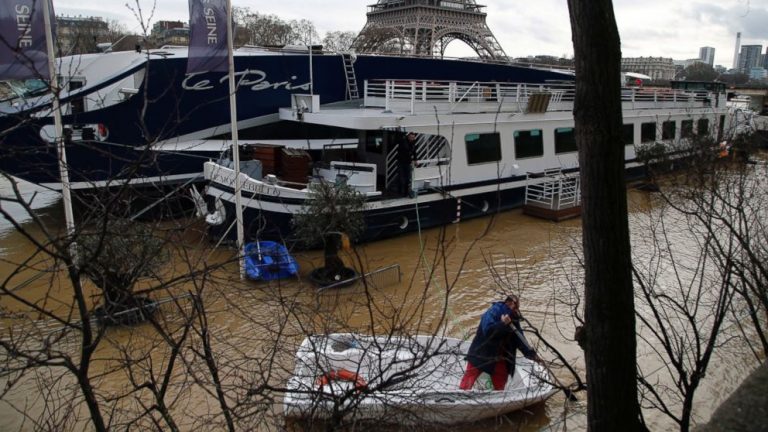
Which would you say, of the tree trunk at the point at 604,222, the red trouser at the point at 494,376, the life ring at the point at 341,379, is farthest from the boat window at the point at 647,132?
the life ring at the point at 341,379

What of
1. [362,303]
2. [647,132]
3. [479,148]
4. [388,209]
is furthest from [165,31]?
[362,303]

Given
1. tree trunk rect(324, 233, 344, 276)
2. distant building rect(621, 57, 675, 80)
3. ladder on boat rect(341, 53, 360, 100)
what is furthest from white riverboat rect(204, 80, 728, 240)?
distant building rect(621, 57, 675, 80)

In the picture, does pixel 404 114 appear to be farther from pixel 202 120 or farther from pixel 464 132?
pixel 202 120

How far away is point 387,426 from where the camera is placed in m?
3.44

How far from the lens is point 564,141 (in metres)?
16.8

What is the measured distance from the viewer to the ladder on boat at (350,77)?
1728 cm

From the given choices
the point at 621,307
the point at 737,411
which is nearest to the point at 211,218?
the point at 621,307

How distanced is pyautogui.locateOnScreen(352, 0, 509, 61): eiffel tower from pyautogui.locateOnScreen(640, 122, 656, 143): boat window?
81.6 ft

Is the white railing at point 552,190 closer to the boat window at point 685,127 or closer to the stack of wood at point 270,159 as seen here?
the stack of wood at point 270,159

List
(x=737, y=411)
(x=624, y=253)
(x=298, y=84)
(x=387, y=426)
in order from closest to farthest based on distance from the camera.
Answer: (x=737, y=411) → (x=624, y=253) → (x=387, y=426) → (x=298, y=84)

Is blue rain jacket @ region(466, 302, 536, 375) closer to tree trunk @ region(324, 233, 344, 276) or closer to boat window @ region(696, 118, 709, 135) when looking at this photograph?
tree trunk @ region(324, 233, 344, 276)

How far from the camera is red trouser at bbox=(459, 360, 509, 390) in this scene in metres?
5.86

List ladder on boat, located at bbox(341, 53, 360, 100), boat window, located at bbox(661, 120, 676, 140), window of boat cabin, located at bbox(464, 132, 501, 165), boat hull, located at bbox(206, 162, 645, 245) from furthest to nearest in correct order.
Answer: boat window, located at bbox(661, 120, 676, 140)
ladder on boat, located at bbox(341, 53, 360, 100)
window of boat cabin, located at bbox(464, 132, 501, 165)
boat hull, located at bbox(206, 162, 645, 245)

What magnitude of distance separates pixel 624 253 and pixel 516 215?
12987 mm
